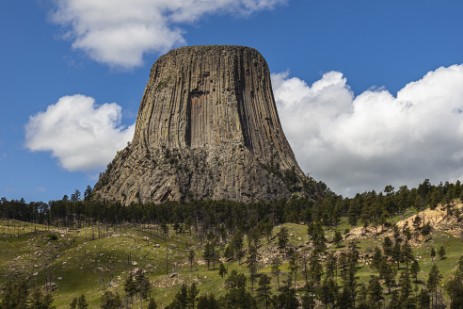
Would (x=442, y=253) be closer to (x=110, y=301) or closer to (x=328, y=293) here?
(x=328, y=293)

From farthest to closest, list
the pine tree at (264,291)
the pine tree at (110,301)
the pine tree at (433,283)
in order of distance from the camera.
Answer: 1. the pine tree at (264,291)
2. the pine tree at (110,301)
3. the pine tree at (433,283)

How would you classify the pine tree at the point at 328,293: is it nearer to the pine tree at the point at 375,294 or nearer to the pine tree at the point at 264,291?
the pine tree at the point at 375,294

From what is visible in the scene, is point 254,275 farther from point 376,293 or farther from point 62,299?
point 62,299

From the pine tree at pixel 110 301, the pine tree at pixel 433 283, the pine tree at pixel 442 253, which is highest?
the pine tree at pixel 442 253

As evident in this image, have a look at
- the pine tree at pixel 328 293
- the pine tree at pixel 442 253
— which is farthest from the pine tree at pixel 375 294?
the pine tree at pixel 442 253

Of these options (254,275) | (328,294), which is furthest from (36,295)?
(328,294)

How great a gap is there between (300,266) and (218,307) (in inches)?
1888

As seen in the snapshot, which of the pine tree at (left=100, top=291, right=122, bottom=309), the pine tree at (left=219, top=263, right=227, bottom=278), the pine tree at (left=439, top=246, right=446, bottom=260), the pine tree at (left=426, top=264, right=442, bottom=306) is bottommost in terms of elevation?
the pine tree at (left=100, top=291, right=122, bottom=309)

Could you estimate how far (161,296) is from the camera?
182 metres

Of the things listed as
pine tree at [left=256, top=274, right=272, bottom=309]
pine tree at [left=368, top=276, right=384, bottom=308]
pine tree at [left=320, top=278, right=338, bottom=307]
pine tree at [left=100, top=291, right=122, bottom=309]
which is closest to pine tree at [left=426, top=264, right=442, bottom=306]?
pine tree at [left=368, top=276, right=384, bottom=308]

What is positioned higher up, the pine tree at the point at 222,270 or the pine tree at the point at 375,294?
the pine tree at the point at 222,270

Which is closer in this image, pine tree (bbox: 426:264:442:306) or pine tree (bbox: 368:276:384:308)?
pine tree (bbox: 368:276:384:308)

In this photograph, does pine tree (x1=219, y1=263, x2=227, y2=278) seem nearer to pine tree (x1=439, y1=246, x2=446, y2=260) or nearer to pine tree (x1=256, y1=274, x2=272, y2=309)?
pine tree (x1=256, y1=274, x2=272, y2=309)

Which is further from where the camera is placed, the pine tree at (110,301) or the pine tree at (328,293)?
the pine tree at (110,301)
